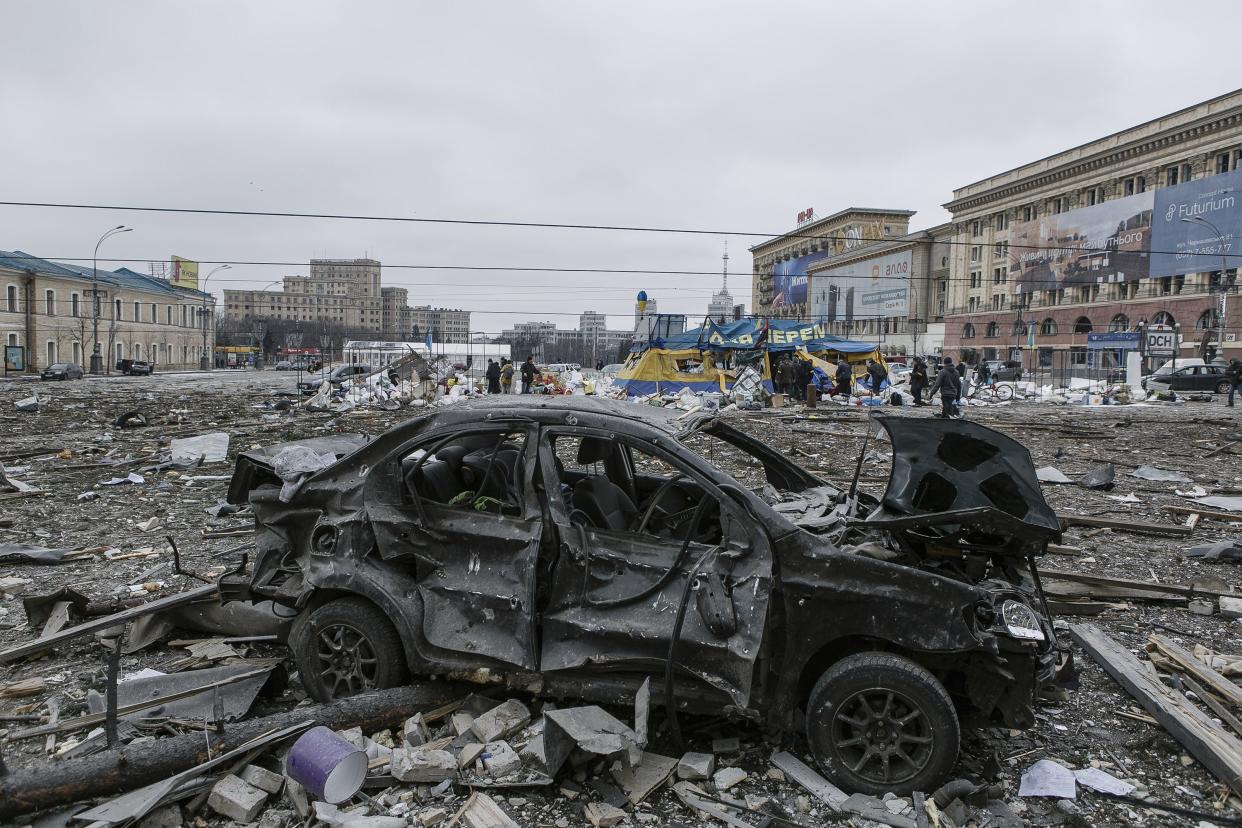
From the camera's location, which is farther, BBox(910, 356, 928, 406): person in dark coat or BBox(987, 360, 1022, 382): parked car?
BBox(987, 360, 1022, 382): parked car

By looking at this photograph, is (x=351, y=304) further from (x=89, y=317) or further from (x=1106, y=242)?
(x=1106, y=242)

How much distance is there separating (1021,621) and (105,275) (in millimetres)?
80834

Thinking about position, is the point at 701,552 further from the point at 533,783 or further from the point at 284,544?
the point at 284,544

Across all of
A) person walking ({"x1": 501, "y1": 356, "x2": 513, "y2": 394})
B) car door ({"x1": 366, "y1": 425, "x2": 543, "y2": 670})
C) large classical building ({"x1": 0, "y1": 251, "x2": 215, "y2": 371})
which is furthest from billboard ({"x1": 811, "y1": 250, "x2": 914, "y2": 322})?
car door ({"x1": 366, "y1": 425, "x2": 543, "y2": 670})

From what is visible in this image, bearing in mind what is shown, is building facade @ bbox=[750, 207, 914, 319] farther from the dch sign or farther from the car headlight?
the car headlight

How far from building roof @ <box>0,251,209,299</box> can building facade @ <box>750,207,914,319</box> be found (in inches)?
2469

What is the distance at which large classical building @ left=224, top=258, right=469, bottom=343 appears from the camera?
236 feet

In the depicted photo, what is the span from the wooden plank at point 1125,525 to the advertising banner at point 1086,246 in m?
44.8

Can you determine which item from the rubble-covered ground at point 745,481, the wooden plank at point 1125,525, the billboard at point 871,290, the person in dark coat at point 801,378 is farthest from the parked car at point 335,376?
the billboard at point 871,290

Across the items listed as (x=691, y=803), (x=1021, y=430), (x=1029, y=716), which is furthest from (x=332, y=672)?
(x=1021, y=430)

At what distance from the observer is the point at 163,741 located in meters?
3.45

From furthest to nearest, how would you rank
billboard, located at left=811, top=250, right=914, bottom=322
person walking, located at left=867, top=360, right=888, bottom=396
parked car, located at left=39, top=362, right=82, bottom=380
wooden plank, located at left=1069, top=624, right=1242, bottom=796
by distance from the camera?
billboard, located at left=811, top=250, right=914, bottom=322, parked car, located at left=39, top=362, right=82, bottom=380, person walking, located at left=867, top=360, right=888, bottom=396, wooden plank, located at left=1069, top=624, right=1242, bottom=796

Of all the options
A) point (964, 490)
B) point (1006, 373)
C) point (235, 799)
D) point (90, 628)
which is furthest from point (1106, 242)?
point (235, 799)

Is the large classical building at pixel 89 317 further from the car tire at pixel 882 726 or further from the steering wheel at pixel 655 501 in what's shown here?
the car tire at pixel 882 726
